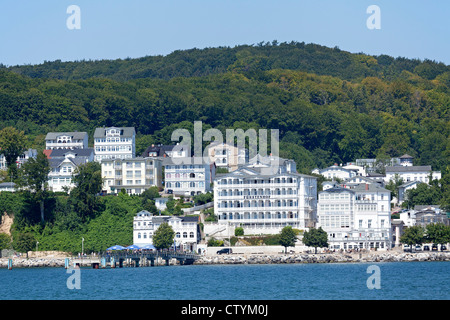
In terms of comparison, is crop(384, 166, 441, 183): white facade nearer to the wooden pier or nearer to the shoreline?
the shoreline

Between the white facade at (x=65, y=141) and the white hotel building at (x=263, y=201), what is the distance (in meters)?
28.2

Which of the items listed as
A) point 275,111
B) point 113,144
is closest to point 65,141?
point 113,144

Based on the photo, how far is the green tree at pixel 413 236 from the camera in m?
80.1

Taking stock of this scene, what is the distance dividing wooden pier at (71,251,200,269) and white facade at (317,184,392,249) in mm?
12394

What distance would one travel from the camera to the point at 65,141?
110 m

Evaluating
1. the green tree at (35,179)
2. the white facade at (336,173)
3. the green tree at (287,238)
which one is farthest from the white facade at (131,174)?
the green tree at (287,238)

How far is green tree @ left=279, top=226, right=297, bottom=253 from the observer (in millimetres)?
79500

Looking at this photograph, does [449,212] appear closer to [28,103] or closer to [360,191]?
[360,191]

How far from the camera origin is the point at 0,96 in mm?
126062

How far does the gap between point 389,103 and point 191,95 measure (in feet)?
112

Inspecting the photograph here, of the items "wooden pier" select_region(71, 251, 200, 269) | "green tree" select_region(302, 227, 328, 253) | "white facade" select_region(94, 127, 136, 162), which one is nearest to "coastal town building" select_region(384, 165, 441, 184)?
"white facade" select_region(94, 127, 136, 162)

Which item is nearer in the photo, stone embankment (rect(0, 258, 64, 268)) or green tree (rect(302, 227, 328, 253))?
green tree (rect(302, 227, 328, 253))
